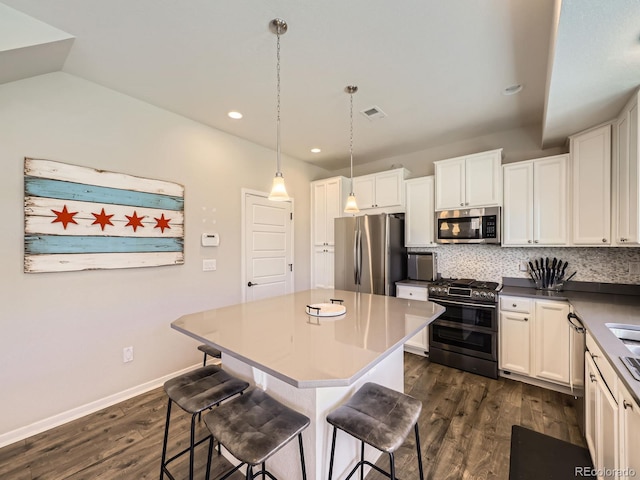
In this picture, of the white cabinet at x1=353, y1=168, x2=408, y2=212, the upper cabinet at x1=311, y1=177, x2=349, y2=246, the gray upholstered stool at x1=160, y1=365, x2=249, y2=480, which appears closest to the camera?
the gray upholstered stool at x1=160, y1=365, x2=249, y2=480

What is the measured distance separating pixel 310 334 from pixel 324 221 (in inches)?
117

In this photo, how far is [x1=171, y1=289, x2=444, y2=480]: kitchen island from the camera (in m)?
1.06

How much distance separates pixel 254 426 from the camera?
46.4 inches

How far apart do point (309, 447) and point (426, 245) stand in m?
2.90

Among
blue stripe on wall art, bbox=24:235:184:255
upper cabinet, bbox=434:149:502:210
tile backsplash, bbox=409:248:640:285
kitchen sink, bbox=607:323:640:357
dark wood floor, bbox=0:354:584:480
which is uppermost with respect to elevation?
upper cabinet, bbox=434:149:502:210

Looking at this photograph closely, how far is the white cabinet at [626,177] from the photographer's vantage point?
1.85m

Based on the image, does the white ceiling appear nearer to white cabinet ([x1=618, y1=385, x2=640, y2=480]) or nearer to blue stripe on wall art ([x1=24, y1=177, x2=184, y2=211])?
blue stripe on wall art ([x1=24, y1=177, x2=184, y2=211])

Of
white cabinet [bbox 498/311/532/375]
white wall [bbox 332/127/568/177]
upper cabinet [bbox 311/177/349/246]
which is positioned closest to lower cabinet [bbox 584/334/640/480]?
white cabinet [bbox 498/311/532/375]

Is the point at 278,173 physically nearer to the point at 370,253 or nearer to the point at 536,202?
the point at 370,253

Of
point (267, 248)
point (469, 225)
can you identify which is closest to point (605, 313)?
point (469, 225)

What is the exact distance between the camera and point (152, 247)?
2.64 m

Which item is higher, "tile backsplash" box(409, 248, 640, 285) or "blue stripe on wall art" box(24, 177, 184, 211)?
"blue stripe on wall art" box(24, 177, 184, 211)

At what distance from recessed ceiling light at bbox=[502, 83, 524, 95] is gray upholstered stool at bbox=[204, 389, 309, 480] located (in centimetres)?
295

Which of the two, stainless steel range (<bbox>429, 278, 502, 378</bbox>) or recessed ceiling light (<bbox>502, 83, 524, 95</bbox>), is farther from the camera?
stainless steel range (<bbox>429, 278, 502, 378</bbox>)
